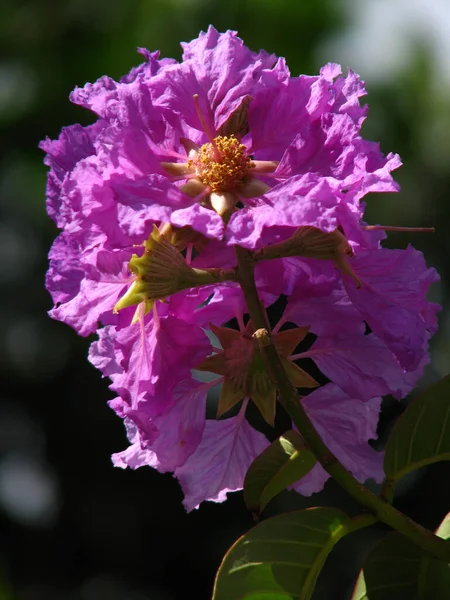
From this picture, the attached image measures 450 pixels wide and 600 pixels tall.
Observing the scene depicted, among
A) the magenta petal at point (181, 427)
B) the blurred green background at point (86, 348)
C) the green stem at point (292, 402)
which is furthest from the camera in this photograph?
the blurred green background at point (86, 348)

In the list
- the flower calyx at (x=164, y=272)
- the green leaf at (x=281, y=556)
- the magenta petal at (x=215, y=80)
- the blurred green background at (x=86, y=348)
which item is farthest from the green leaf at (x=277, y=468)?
the blurred green background at (x=86, y=348)

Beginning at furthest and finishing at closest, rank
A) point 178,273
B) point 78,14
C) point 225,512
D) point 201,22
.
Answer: point 78,14 < point 201,22 < point 225,512 < point 178,273

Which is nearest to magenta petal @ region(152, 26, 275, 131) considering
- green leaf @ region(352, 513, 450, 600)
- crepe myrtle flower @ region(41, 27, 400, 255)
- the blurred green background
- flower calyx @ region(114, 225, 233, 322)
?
crepe myrtle flower @ region(41, 27, 400, 255)

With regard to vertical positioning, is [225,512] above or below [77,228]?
below

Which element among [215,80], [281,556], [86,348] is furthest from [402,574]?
[86,348]

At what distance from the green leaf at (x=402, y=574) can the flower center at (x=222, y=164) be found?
315mm

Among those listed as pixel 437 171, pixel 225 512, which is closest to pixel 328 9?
pixel 437 171

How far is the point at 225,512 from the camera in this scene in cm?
530

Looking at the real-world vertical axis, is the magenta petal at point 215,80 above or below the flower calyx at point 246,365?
above

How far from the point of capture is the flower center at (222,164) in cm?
75

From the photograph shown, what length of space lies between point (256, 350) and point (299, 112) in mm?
198

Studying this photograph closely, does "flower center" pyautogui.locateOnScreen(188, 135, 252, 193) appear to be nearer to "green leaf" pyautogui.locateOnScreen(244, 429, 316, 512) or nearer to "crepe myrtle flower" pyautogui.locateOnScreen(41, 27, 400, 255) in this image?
"crepe myrtle flower" pyautogui.locateOnScreen(41, 27, 400, 255)

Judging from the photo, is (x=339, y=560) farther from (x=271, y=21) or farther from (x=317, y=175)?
(x=317, y=175)

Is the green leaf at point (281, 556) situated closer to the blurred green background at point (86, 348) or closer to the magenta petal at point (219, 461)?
the magenta petal at point (219, 461)
